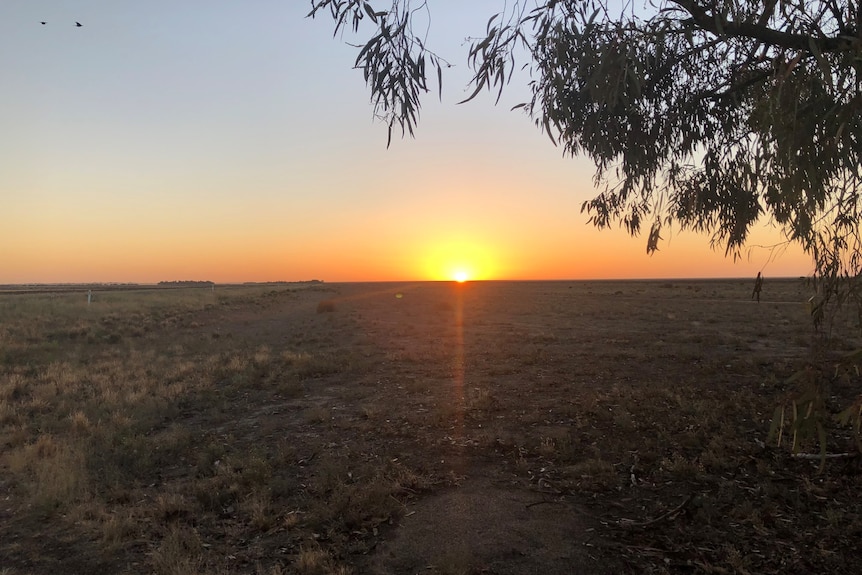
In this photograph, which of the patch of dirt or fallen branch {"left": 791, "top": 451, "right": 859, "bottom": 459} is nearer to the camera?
the patch of dirt

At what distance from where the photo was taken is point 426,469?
20.1 feet

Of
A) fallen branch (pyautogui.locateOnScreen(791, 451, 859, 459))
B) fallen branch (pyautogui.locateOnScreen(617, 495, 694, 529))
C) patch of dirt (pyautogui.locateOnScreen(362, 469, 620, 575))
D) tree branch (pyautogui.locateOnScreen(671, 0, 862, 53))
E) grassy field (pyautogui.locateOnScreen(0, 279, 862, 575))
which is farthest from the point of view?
fallen branch (pyautogui.locateOnScreen(791, 451, 859, 459))

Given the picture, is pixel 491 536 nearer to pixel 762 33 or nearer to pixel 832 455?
pixel 832 455

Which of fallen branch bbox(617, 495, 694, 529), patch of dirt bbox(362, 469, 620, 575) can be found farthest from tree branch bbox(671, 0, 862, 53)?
patch of dirt bbox(362, 469, 620, 575)

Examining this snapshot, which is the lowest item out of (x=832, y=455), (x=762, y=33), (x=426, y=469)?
(x=426, y=469)

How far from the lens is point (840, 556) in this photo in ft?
13.1

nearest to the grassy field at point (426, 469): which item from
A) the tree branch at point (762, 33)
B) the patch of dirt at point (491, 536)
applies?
the patch of dirt at point (491, 536)

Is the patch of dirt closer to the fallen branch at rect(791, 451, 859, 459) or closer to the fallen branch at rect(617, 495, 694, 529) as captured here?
the fallen branch at rect(617, 495, 694, 529)

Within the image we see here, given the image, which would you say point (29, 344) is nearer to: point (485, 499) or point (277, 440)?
point (277, 440)

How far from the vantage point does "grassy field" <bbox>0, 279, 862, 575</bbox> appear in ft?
14.0

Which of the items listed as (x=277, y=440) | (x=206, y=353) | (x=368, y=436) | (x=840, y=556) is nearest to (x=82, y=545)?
(x=277, y=440)

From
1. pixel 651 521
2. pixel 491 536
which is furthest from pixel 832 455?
pixel 491 536

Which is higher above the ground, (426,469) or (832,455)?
(832,455)

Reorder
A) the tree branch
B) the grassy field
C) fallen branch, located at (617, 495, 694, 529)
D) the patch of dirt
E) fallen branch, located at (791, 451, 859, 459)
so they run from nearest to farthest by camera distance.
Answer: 1. the tree branch
2. the patch of dirt
3. the grassy field
4. fallen branch, located at (617, 495, 694, 529)
5. fallen branch, located at (791, 451, 859, 459)
